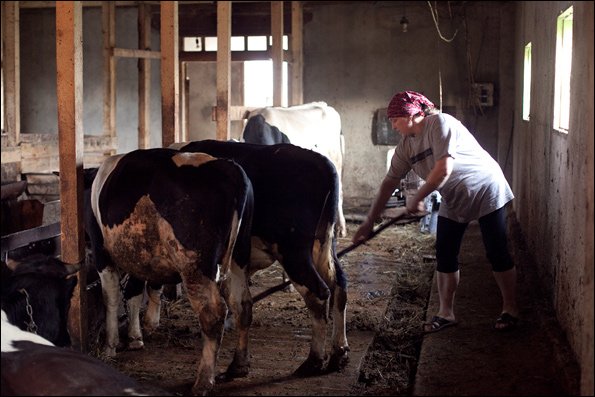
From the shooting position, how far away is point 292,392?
3770 mm

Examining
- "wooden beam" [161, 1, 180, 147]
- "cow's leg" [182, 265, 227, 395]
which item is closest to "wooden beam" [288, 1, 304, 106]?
"wooden beam" [161, 1, 180, 147]

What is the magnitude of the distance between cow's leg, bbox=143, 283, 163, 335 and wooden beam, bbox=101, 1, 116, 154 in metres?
5.55

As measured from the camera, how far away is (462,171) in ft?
14.7

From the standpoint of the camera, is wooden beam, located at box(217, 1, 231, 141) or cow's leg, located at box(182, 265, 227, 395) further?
wooden beam, located at box(217, 1, 231, 141)

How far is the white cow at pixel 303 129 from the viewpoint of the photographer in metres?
7.10

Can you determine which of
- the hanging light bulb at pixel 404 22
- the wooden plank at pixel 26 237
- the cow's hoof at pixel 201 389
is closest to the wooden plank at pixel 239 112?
the wooden plank at pixel 26 237

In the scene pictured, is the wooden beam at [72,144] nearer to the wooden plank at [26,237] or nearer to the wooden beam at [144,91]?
the wooden plank at [26,237]

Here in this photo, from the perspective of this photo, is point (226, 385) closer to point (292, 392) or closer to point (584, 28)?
point (292, 392)

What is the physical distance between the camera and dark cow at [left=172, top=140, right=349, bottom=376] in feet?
13.4

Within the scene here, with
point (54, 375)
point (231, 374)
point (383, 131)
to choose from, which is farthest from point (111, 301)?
point (383, 131)

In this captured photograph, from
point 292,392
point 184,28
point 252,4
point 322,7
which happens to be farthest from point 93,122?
point 292,392

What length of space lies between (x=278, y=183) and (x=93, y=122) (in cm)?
981

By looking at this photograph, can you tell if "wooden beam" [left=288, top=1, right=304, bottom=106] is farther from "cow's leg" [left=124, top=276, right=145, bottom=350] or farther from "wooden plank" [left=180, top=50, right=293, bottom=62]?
"cow's leg" [left=124, top=276, right=145, bottom=350]

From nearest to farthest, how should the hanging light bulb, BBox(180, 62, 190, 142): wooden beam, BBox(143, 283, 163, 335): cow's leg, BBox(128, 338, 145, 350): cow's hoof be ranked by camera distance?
BBox(128, 338, 145, 350): cow's hoof, BBox(143, 283, 163, 335): cow's leg, the hanging light bulb, BBox(180, 62, 190, 142): wooden beam
